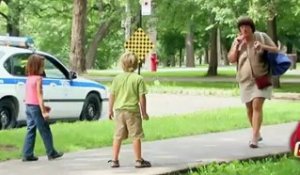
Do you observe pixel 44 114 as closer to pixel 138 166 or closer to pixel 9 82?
pixel 138 166

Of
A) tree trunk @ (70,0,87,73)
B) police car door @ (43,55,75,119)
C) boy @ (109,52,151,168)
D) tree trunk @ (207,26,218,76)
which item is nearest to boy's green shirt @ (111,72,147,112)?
boy @ (109,52,151,168)

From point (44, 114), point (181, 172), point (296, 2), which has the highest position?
point (296, 2)

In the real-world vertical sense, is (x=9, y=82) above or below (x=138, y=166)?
above

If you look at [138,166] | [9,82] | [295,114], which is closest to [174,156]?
[138,166]

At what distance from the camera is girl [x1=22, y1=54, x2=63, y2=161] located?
30.7 feet

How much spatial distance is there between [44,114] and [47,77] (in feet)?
17.2

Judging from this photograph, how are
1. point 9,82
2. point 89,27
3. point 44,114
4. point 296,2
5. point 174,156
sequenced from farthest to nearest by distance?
point 89,27, point 296,2, point 9,82, point 174,156, point 44,114

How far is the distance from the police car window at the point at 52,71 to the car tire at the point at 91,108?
3.56ft

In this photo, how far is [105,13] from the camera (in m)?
51.5

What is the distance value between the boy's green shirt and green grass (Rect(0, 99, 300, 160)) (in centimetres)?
195

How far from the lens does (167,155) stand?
10.0 m

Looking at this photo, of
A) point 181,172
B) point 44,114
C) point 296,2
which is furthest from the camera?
point 296,2

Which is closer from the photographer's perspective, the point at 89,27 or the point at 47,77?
the point at 47,77

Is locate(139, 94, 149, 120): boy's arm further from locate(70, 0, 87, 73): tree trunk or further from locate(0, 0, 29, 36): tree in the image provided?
locate(0, 0, 29, 36): tree
